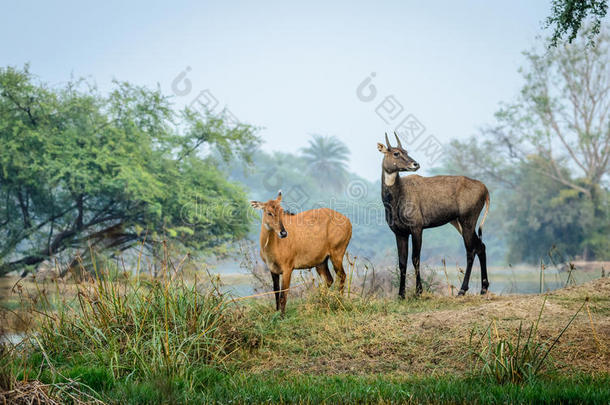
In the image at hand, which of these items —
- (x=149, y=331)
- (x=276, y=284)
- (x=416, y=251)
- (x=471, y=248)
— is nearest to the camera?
(x=149, y=331)

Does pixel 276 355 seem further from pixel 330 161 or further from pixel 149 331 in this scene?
pixel 330 161

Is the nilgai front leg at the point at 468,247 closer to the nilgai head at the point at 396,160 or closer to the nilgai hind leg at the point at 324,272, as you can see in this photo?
the nilgai head at the point at 396,160

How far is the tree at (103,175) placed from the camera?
21.0m

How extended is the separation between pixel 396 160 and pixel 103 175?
1425 cm

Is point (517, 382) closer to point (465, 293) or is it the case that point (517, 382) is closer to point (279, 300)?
point (279, 300)

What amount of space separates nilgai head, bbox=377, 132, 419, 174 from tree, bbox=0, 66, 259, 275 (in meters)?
12.3

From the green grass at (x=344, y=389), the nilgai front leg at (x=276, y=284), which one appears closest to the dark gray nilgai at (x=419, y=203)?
the nilgai front leg at (x=276, y=284)

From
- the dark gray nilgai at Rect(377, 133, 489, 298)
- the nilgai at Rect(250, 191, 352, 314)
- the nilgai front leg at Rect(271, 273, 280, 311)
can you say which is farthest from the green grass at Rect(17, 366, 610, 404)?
the dark gray nilgai at Rect(377, 133, 489, 298)

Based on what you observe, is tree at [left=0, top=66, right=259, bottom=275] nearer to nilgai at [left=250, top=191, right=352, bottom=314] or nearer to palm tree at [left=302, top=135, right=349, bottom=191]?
nilgai at [left=250, top=191, right=352, bottom=314]

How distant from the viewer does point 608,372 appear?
6051 mm

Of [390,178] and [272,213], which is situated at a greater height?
[390,178]

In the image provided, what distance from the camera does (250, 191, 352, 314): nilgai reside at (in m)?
8.09

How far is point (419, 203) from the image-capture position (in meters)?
10.1

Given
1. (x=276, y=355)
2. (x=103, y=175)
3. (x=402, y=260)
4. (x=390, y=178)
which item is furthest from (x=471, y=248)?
(x=103, y=175)
